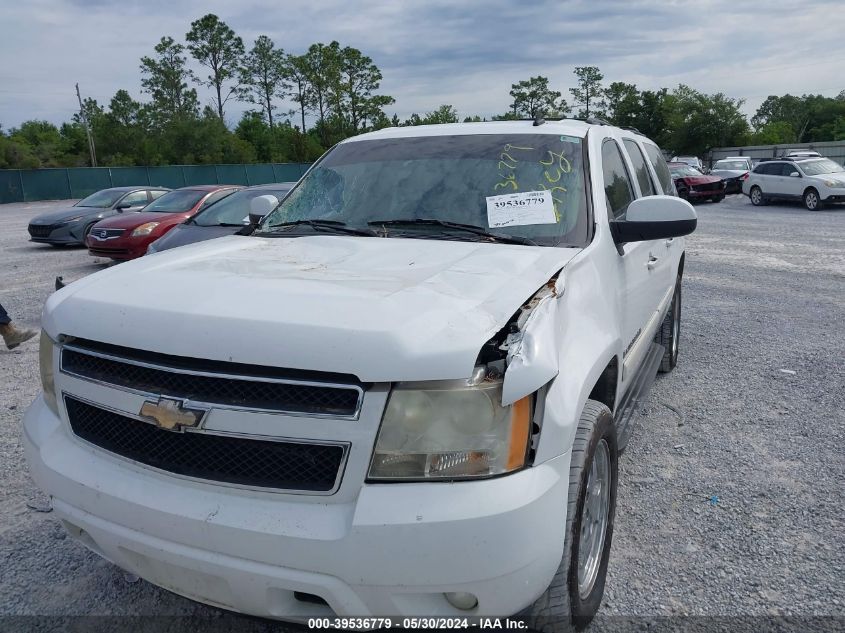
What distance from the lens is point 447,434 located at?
1.82m

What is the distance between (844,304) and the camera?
777 cm

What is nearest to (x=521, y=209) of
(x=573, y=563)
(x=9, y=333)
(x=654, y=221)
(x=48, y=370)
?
(x=654, y=221)

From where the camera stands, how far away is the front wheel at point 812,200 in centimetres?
2043

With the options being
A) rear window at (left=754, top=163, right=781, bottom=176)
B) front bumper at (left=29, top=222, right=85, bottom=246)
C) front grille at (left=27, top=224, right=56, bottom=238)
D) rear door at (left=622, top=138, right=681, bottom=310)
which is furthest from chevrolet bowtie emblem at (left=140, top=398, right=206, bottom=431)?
rear window at (left=754, top=163, right=781, bottom=176)

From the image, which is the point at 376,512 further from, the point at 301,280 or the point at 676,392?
the point at 676,392

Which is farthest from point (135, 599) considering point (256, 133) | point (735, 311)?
point (256, 133)

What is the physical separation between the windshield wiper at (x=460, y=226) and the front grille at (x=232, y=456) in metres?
1.41

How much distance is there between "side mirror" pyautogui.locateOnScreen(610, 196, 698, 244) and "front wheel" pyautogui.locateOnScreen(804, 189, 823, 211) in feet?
68.1

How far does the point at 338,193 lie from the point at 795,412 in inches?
132

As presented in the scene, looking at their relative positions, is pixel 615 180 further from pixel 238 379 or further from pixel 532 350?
pixel 238 379

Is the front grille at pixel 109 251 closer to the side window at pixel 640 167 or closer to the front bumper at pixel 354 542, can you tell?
the side window at pixel 640 167

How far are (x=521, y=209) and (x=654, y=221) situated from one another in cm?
59

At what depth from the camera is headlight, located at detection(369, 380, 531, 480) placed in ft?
5.90

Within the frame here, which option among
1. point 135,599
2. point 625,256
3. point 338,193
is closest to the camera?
point 135,599
